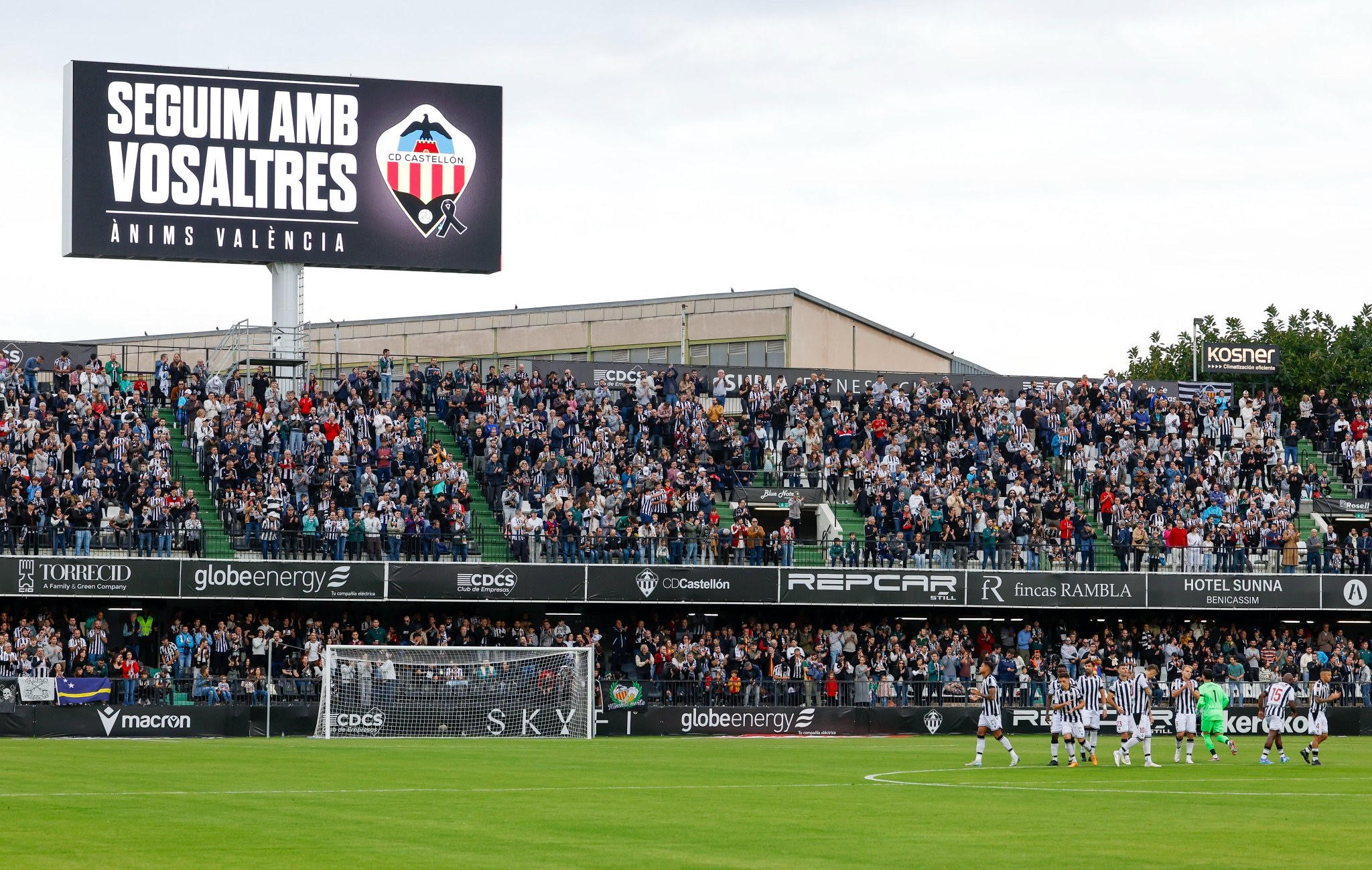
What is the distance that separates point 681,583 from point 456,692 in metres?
7.18

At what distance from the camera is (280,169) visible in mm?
50062

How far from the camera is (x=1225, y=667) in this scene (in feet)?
155

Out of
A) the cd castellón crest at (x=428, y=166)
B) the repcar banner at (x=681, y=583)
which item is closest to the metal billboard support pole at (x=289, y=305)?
the cd castellón crest at (x=428, y=166)

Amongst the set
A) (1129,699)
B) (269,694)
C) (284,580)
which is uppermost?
(284,580)

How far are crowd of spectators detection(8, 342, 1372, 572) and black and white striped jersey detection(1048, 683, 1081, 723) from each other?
56.7ft

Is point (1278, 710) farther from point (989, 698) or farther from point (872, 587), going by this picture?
point (872, 587)

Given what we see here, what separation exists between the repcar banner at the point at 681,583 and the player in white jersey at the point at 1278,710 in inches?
642

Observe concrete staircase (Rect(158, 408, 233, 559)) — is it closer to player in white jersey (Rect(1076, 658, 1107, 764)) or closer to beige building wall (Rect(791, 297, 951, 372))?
player in white jersey (Rect(1076, 658, 1107, 764))

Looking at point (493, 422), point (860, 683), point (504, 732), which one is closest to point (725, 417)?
point (493, 422)

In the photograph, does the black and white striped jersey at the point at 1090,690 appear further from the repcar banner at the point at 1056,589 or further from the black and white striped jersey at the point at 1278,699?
the repcar banner at the point at 1056,589

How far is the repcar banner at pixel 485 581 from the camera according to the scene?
142 feet

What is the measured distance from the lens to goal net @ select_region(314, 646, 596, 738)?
39.9 m

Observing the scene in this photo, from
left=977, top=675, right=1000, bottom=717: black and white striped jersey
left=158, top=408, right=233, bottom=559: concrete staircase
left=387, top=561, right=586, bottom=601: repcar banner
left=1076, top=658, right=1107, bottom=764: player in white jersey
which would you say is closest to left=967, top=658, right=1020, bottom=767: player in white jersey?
left=977, top=675, right=1000, bottom=717: black and white striped jersey

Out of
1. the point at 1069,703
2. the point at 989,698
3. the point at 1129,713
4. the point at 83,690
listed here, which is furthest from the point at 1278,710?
the point at 83,690
